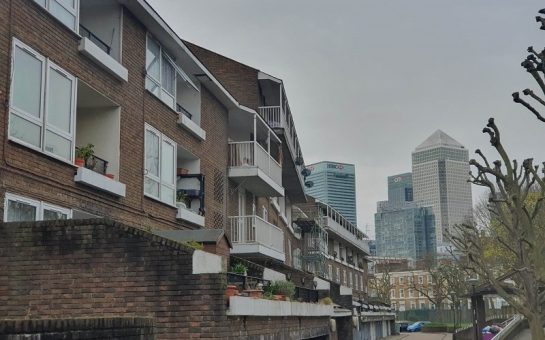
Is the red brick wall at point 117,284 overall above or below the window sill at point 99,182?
below

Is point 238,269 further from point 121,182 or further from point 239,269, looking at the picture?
point 121,182

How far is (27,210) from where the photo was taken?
1113cm

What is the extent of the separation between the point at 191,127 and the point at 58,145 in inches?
258

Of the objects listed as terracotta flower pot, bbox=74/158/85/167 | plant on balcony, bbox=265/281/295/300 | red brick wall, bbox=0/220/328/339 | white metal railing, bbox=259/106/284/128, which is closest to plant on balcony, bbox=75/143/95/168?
terracotta flower pot, bbox=74/158/85/167

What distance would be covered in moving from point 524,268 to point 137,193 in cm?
901

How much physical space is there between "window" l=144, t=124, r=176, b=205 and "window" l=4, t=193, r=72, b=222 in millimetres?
3865

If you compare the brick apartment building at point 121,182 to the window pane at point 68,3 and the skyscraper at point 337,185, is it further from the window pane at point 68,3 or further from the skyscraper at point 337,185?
the skyscraper at point 337,185

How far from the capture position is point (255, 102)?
2731cm

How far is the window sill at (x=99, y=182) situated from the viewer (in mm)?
12492

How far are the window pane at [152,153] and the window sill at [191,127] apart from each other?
1.41 metres

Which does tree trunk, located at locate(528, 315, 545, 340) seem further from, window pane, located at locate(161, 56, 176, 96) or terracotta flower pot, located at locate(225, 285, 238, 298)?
window pane, located at locate(161, 56, 176, 96)

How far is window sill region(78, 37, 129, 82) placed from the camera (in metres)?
12.9

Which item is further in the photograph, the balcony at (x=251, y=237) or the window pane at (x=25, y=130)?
the balcony at (x=251, y=237)

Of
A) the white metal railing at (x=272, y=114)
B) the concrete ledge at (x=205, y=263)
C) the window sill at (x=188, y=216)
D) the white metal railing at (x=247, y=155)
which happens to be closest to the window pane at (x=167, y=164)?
the window sill at (x=188, y=216)
